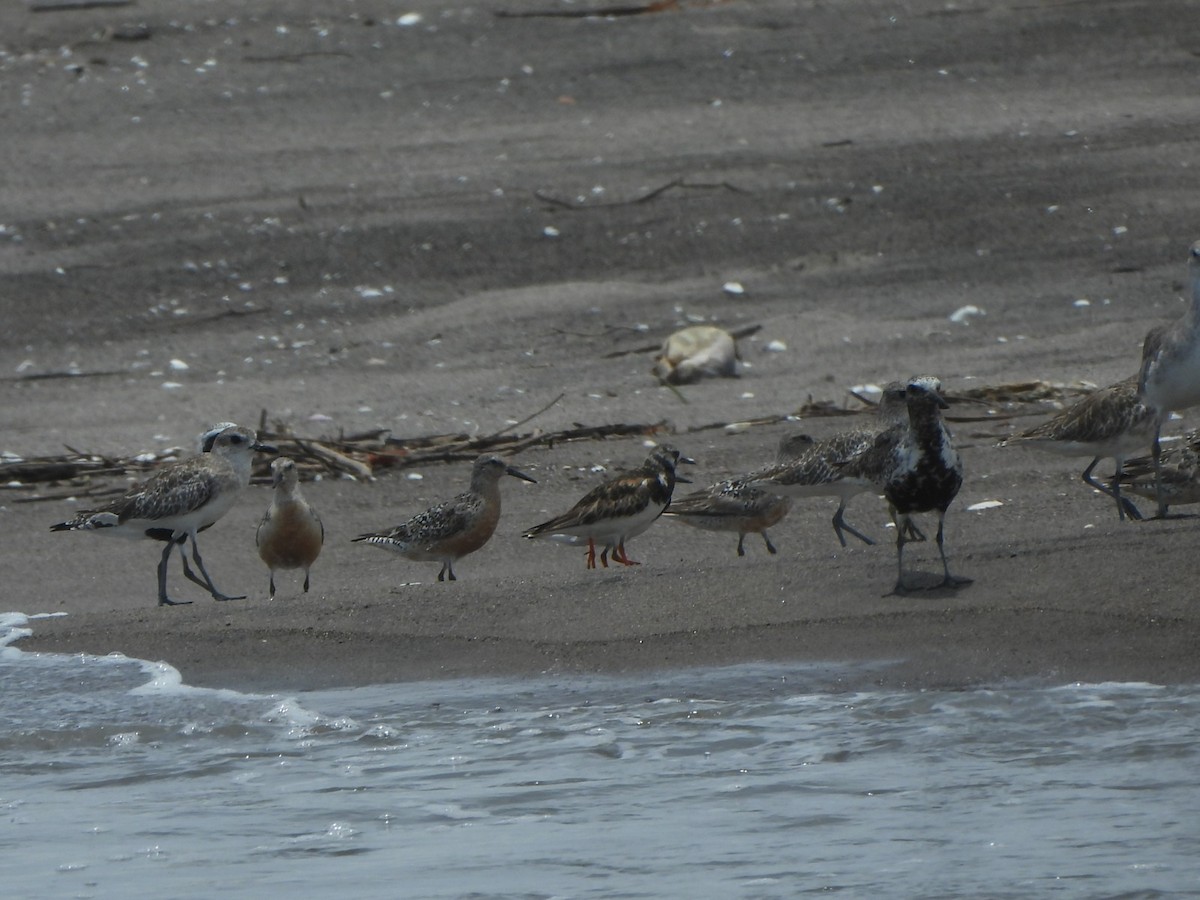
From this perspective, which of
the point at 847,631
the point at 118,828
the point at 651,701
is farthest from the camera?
the point at 847,631

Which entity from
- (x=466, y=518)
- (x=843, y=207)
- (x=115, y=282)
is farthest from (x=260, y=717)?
(x=843, y=207)

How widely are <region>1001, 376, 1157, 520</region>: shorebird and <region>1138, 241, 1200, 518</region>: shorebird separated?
15cm

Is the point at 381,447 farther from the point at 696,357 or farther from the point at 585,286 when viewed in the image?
the point at 585,286

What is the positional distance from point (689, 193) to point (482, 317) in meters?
2.74

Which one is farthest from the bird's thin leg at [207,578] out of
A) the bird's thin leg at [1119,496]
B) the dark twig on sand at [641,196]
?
the dark twig on sand at [641,196]

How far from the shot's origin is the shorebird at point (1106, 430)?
10.5 metres

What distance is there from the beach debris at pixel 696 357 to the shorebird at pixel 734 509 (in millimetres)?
2852

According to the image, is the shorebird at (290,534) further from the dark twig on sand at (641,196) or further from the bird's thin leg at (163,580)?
the dark twig on sand at (641,196)

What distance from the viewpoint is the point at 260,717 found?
25.6 ft

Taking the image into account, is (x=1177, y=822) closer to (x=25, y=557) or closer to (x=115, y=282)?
(x=25, y=557)

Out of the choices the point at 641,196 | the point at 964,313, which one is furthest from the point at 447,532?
the point at 641,196

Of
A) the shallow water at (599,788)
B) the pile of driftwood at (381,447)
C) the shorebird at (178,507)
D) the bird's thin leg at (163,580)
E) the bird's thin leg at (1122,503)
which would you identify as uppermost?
the pile of driftwood at (381,447)

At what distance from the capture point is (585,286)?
1571 cm

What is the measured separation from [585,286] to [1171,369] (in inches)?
255
